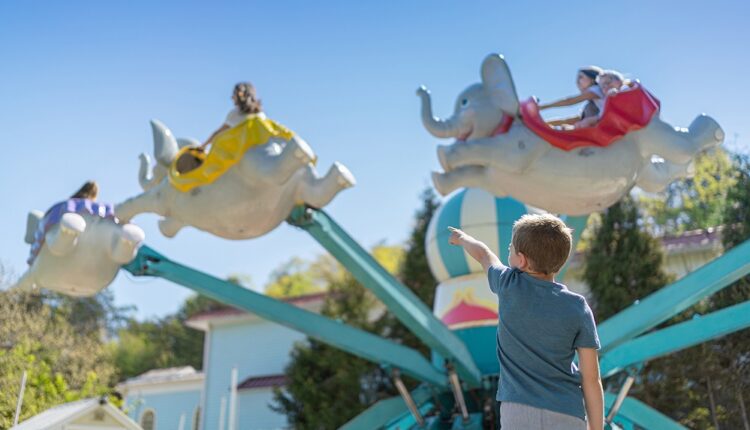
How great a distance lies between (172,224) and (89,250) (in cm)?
81

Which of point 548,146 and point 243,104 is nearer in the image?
point 548,146

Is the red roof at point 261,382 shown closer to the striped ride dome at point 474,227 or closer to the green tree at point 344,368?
the green tree at point 344,368

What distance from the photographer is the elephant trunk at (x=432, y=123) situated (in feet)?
19.0

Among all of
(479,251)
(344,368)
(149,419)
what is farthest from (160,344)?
(479,251)

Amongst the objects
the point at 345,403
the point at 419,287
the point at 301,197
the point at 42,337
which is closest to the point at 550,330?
the point at 301,197

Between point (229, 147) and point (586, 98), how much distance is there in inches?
111

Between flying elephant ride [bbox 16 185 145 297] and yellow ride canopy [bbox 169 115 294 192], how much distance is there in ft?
2.49

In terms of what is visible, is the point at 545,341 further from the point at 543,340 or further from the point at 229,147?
the point at 229,147

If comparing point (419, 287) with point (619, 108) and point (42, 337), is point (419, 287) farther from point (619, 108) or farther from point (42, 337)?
point (619, 108)

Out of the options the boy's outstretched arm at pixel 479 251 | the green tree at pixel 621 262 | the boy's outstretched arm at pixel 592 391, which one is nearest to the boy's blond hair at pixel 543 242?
the boy's outstretched arm at pixel 479 251

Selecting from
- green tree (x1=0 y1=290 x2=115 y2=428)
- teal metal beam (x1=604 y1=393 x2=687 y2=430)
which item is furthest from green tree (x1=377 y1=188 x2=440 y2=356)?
teal metal beam (x1=604 y1=393 x2=687 y2=430)

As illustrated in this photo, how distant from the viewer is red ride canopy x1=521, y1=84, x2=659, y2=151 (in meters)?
5.67

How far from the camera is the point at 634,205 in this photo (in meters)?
14.6

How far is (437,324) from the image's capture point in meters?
6.46
